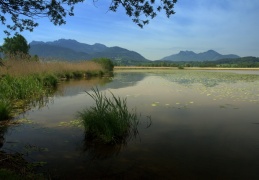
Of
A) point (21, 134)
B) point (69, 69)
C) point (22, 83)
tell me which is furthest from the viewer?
point (69, 69)

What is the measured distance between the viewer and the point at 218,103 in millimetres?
12422

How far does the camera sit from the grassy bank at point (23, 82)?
10.8 meters

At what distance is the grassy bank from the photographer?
35.3 feet

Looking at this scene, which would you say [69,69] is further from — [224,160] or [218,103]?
[224,160]

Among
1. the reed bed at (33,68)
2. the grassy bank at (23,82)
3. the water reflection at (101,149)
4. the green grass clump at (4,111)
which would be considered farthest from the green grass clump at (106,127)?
the reed bed at (33,68)

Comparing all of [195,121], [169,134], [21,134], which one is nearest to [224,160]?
[169,134]

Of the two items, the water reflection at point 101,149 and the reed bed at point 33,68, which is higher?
the reed bed at point 33,68

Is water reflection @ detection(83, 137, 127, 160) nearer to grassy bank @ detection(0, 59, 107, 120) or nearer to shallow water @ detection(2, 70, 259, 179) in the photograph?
shallow water @ detection(2, 70, 259, 179)

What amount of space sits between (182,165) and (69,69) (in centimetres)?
2791

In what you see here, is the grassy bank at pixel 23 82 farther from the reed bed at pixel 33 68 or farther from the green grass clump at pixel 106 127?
the green grass clump at pixel 106 127

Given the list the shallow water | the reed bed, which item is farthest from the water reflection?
the reed bed

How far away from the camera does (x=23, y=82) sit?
15.0 meters

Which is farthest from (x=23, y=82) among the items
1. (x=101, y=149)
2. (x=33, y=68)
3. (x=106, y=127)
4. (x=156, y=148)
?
(x=156, y=148)

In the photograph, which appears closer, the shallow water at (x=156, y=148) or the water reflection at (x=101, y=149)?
the shallow water at (x=156, y=148)
